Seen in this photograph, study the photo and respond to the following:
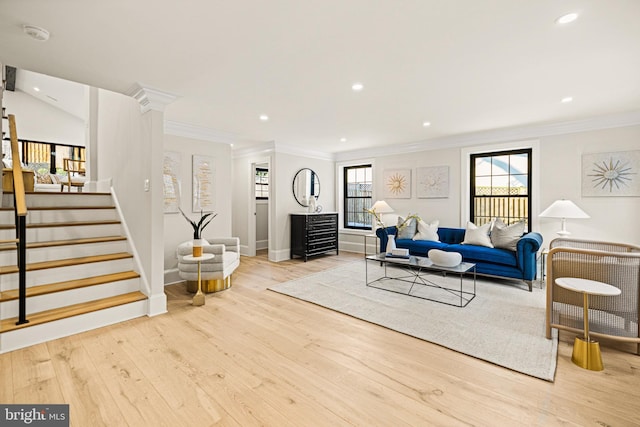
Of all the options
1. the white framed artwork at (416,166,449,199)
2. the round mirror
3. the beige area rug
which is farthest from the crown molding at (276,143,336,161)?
the beige area rug

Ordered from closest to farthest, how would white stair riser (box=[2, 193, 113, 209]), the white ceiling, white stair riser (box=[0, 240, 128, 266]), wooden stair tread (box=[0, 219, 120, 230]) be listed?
the white ceiling → white stair riser (box=[0, 240, 128, 266]) → wooden stair tread (box=[0, 219, 120, 230]) → white stair riser (box=[2, 193, 113, 209])

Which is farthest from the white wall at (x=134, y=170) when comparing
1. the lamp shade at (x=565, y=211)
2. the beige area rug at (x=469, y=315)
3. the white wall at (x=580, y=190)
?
the white wall at (x=580, y=190)

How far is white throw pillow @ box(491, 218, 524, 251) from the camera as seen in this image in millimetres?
4285

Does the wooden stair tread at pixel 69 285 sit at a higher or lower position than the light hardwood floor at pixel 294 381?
higher

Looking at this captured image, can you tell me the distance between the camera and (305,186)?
21.7ft

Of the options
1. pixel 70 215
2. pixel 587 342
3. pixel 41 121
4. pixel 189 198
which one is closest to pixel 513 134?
pixel 587 342

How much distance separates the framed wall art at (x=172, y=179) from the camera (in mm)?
4457

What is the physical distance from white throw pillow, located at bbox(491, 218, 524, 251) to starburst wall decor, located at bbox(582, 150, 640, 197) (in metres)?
1.10

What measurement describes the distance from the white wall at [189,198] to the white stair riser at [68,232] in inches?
29.2

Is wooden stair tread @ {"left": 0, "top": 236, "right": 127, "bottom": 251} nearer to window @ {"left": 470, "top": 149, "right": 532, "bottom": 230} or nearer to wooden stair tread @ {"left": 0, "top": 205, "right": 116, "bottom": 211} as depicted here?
wooden stair tread @ {"left": 0, "top": 205, "right": 116, "bottom": 211}

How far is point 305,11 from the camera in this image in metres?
1.85

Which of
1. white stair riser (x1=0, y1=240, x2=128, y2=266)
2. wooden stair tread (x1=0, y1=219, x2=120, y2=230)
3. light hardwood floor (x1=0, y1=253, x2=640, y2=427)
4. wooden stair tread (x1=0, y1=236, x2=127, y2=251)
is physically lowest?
light hardwood floor (x1=0, y1=253, x2=640, y2=427)

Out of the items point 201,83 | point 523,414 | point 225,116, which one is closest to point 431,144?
point 225,116

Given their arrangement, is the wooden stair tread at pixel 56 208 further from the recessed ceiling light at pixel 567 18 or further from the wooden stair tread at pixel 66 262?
the recessed ceiling light at pixel 567 18
